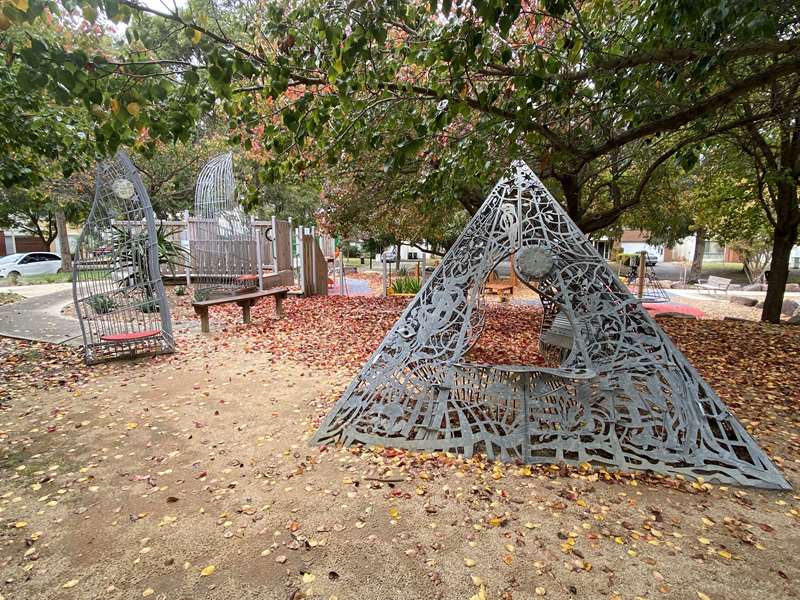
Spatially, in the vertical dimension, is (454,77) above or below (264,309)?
above

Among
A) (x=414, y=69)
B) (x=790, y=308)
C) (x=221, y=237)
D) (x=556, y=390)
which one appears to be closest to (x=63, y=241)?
(x=221, y=237)

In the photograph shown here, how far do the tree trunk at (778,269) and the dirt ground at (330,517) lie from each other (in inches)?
205

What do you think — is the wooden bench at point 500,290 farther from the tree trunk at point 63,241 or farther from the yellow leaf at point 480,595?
the tree trunk at point 63,241

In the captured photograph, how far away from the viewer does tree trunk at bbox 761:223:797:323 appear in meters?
8.55

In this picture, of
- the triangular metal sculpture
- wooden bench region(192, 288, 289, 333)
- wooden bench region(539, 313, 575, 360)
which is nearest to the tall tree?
the triangular metal sculpture

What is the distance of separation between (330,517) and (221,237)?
975 centimetres

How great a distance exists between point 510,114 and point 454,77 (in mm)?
711

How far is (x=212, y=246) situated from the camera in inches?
442

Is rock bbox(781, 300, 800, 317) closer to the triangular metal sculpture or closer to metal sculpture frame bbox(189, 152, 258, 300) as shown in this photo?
the triangular metal sculpture

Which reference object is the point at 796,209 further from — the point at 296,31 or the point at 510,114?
the point at 296,31

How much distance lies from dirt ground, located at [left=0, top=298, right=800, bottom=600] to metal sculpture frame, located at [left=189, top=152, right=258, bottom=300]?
6.38 m

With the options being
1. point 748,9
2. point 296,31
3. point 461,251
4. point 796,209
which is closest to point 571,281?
point 461,251

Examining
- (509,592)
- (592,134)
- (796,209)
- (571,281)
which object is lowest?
(509,592)

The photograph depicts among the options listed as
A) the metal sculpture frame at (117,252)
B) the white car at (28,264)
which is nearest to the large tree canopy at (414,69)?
the metal sculpture frame at (117,252)
